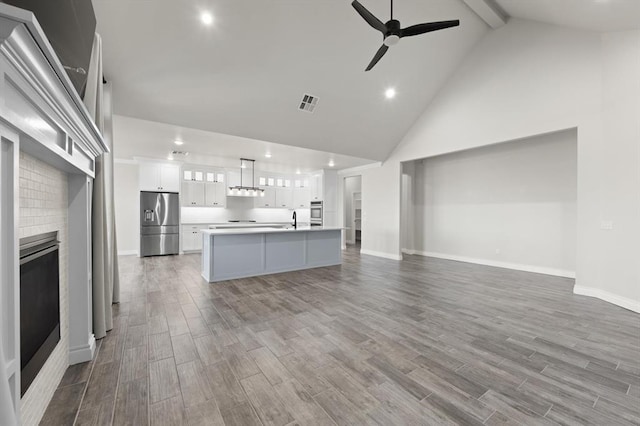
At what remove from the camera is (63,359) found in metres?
2.06

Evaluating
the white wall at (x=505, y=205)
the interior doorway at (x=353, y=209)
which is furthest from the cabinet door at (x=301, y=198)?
the white wall at (x=505, y=205)

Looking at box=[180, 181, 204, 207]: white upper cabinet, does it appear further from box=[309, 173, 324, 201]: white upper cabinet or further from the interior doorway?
the interior doorway

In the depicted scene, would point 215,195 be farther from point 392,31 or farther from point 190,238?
point 392,31

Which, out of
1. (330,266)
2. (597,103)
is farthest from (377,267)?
(597,103)

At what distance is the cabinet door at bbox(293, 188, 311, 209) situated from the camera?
10242 millimetres

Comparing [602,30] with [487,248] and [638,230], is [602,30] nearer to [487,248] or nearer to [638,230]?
[638,230]

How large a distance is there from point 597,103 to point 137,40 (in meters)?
6.54

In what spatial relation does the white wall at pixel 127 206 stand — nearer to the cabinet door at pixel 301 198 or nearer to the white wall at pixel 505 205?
the cabinet door at pixel 301 198

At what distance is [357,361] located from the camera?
2273 mm

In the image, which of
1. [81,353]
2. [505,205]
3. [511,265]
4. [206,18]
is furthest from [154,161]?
[511,265]

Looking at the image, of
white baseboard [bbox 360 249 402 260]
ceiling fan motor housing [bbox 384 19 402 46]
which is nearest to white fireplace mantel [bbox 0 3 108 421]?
ceiling fan motor housing [bbox 384 19 402 46]

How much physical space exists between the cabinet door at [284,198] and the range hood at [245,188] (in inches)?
45.5

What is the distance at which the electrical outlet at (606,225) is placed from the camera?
3902mm

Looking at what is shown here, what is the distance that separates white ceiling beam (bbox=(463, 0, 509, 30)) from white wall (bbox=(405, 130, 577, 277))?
7.93 ft
